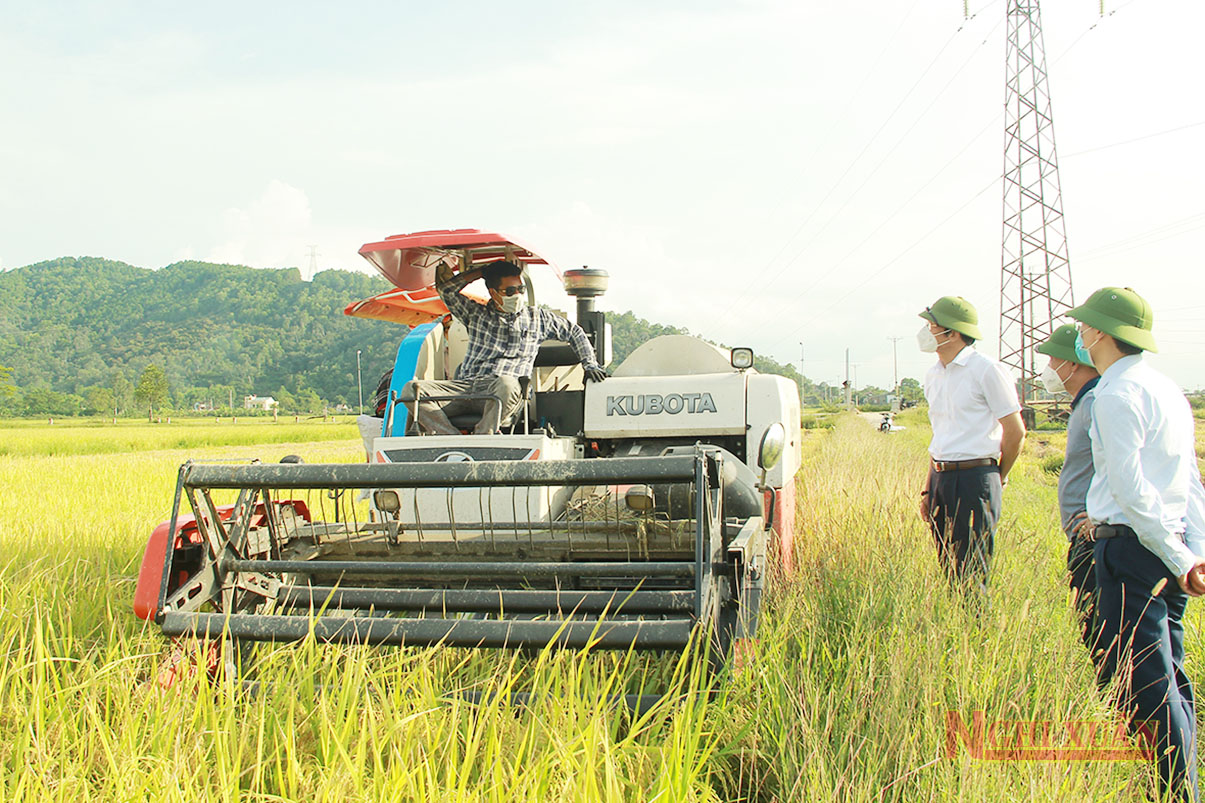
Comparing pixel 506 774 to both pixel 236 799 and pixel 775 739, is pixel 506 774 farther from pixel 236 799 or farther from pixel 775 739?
pixel 775 739

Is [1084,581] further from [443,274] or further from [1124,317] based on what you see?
[443,274]

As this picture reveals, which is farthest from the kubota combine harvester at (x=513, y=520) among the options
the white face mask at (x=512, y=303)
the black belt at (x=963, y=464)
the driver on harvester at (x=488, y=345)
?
the black belt at (x=963, y=464)

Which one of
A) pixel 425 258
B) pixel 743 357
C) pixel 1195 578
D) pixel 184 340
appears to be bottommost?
pixel 1195 578

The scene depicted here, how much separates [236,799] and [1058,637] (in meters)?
3.23

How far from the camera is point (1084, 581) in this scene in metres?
3.49

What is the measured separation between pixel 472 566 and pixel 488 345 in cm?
206

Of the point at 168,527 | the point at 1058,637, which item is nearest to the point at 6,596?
the point at 168,527

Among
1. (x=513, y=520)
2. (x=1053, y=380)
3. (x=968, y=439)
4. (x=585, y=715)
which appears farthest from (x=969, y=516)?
(x=585, y=715)

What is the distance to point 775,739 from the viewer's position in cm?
273

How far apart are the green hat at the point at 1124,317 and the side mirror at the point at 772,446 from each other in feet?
5.74

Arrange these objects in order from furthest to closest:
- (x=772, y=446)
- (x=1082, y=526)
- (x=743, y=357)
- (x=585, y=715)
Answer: (x=743, y=357) → (x=772, y=446) → (x=1082, y=526) → (x=585, y=715)

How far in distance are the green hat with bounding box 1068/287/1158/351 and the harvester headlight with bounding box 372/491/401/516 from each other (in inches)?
122

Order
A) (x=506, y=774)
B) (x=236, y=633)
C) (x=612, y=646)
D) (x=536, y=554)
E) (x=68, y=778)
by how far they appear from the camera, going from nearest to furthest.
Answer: (x=68, y=778)
(x=506, y=774)
(x=612, y=646)
(x=236, y=633)
(x=536, y=554)

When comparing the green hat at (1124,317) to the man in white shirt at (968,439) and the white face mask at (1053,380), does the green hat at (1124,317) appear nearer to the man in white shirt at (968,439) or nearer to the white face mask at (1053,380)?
the white face mask at (1053,380)
